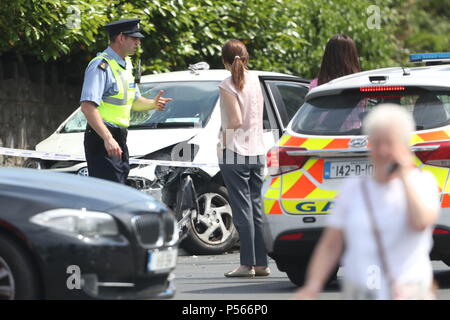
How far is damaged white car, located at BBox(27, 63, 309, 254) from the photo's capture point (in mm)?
11562

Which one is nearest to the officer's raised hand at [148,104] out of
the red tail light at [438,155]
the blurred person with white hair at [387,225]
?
the red tail light at [438,155]

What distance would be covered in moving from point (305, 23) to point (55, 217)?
14.1 meters

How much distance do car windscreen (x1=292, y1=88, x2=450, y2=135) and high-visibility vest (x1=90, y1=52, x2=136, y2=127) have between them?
1.30m

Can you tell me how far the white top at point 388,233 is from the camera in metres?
4.98

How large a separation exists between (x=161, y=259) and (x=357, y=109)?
2343 mm

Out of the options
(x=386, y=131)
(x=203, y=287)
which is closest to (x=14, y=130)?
(x=203, y=287)

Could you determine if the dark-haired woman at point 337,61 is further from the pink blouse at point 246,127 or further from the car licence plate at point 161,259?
the car licence plate at point 161,259

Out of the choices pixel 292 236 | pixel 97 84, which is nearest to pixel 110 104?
pixel 97 84

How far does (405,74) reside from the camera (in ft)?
29.3

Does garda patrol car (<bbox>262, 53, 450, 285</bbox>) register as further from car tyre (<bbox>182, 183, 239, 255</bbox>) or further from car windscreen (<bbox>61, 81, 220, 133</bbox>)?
car windscreen (<bbox>61, 81, 220, 133</bbox>)

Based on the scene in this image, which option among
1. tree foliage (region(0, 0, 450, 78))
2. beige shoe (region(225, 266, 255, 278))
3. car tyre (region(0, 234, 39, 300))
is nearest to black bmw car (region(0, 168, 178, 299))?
car tyre (region(0, 234, 39, 300))

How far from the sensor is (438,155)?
8.21 metres
